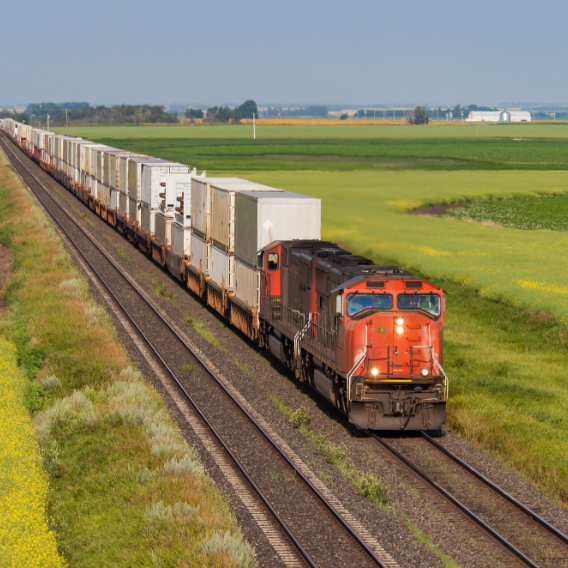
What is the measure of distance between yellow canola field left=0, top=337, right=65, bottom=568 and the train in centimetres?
703

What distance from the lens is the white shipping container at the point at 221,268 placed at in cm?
2904

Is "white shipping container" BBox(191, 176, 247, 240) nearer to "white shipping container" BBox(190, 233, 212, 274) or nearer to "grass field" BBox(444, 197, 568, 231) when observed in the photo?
"white shipping container" BBox(190, 233, 212, 274)

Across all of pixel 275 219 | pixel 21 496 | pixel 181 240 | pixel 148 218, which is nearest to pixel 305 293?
pixel 275 219

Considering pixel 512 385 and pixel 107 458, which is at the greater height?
pixel 512 385

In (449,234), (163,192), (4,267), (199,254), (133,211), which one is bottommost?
(4,267)

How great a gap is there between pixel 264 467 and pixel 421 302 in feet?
17.0

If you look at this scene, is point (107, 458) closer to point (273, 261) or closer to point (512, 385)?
point (273, 261)

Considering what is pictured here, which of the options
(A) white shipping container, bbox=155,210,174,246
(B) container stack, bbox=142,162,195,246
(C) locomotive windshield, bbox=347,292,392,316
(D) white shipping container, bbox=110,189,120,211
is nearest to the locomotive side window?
(C) locomotive windshield, bbox=347,292,392,316

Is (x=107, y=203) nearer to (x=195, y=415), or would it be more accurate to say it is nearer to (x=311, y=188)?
(x=311, y=188)

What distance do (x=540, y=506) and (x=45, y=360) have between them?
14.9 m

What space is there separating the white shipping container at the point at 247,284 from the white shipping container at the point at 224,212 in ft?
3.57

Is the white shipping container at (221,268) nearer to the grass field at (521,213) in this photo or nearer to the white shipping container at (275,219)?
the white shipping container at (275,219)

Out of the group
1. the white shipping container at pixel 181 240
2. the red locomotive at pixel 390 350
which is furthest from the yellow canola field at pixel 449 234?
the red locomotive at pixel 390 350

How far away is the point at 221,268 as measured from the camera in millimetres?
30109
